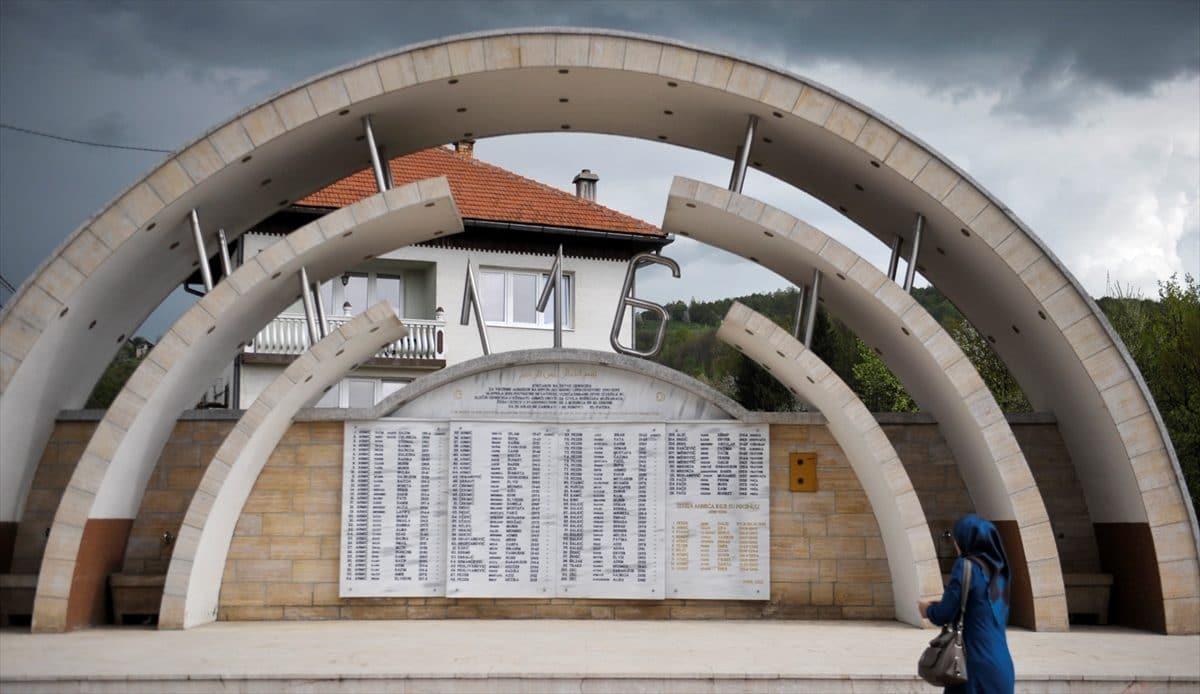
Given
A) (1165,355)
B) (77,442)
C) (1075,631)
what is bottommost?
(1075,631)

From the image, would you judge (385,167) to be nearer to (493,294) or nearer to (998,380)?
(493,294)

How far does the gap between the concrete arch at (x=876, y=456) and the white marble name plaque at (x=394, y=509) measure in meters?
3.44

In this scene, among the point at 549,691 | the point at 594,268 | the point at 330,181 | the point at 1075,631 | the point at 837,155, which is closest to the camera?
the point at 549,691

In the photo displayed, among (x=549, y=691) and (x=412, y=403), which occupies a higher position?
(x=412, y=403)

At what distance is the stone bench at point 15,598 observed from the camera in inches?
527

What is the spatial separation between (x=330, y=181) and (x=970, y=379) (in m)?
7.42

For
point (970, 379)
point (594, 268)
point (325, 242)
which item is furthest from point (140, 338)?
point (970, 379)

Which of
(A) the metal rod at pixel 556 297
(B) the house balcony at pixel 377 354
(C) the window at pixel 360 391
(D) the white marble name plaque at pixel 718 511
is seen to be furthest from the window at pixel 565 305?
(D) the white marble name plaque at pixel 718 511

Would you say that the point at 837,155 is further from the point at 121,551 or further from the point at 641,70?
the point at 121,551

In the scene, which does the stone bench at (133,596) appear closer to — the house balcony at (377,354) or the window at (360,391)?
the house balcony at (377,354)

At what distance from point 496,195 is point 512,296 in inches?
101

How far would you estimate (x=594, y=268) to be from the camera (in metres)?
30.5

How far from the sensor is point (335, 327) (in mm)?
26297

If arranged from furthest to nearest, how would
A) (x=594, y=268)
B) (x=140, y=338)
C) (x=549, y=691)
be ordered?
(x=140, y=338) < (x=594, y=268) < (x=549, y=691)
